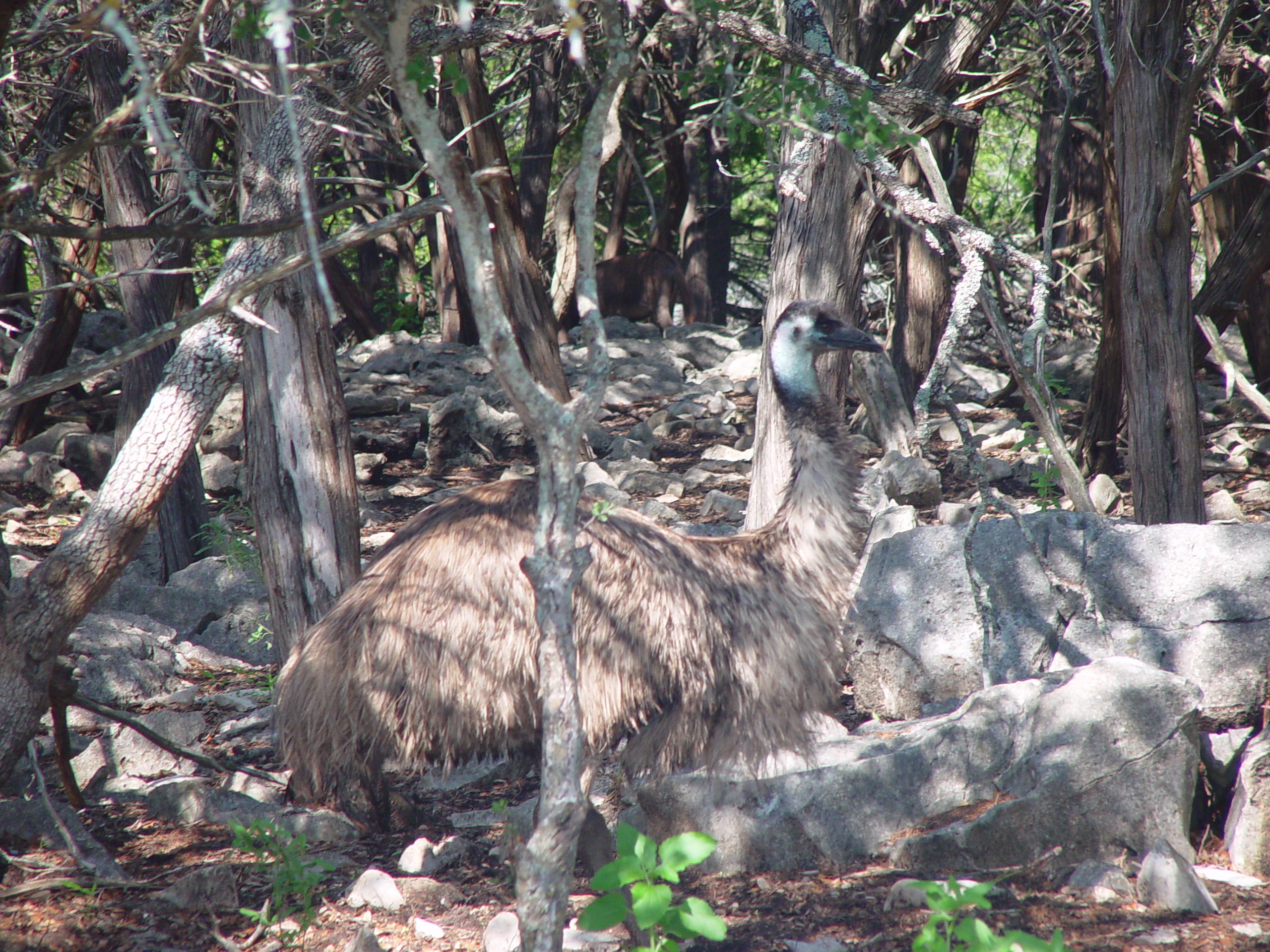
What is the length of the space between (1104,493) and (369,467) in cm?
584

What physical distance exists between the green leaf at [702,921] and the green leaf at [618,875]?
5.3 inches

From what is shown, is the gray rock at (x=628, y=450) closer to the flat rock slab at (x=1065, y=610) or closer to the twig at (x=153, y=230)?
the flat rock slab at (x=1065, y=610)

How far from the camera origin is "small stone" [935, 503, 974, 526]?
21.6 feet

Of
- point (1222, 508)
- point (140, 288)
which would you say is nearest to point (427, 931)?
point (140, 288)

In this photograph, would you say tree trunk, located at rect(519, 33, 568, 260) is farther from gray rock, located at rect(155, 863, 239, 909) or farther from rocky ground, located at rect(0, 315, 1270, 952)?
gray rock, located at rect(155, 863, 239, 909)

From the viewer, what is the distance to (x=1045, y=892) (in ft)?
10.8

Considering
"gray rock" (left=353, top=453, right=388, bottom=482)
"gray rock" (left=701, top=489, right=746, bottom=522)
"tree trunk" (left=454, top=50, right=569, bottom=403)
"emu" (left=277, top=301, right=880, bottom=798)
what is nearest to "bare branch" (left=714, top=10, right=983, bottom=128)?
"emu" (left=277, top=301, right=880, bottom=798)

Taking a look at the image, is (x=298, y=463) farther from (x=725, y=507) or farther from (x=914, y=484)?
(x=914, y=484)

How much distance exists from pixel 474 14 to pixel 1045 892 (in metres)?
4.85

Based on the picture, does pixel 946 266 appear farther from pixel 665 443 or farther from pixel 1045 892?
pixel 1045 892

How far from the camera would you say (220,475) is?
9.14m

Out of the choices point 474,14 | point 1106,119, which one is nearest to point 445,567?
point 474,14

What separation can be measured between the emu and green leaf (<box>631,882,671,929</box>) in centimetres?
120

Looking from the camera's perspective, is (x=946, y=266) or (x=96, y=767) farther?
(x=946, y=266)
